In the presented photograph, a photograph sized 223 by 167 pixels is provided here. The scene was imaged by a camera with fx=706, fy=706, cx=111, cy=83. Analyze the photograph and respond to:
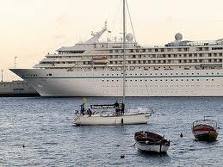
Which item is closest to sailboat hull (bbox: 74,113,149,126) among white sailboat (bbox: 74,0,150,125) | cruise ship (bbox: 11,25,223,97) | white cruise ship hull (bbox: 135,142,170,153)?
white sailboat (bbox: 74,0,150,125)

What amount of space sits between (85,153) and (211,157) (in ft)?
26.5

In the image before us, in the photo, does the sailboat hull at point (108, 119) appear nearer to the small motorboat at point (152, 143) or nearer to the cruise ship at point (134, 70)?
the small motorboat at point (152, 143)

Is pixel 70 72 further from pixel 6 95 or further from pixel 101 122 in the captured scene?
pixel 6 95

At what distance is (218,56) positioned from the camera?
383 feet

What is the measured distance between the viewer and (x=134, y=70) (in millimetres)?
115438

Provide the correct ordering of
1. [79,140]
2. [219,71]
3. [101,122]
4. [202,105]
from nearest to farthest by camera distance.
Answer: [79,140] → [101,122] → [202,105] → [219,71]

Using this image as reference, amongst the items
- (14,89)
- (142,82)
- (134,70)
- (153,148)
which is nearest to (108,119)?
(153,148)

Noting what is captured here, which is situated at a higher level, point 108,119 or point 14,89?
point 14,89

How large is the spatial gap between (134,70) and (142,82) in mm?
2616

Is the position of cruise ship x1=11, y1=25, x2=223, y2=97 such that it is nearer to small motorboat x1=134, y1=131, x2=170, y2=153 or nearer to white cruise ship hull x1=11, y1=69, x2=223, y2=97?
white cruise ship hull x1=11, y1=69, x2=223, y2=97

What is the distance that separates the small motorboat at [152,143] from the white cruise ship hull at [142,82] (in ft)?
224

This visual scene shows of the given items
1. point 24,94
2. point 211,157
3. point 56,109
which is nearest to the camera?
point 211,157

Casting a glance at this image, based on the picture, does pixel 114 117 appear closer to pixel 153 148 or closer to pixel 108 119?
pixel 108 119

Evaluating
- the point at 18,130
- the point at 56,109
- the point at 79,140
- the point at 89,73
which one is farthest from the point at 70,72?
the point at 79,140
